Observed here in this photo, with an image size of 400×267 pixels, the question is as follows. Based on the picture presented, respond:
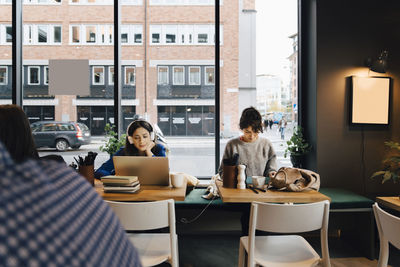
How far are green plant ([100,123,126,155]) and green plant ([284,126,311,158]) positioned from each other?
→ 2098 mm

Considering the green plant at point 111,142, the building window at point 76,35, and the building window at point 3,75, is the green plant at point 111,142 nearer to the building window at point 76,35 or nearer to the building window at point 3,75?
the building window at point 76,35

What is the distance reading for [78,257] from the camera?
0.23 meters

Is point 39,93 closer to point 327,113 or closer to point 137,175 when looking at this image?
point 137,175


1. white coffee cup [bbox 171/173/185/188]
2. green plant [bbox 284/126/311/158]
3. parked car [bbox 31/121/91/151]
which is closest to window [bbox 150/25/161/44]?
parked car [bbox 31/121/91/151]

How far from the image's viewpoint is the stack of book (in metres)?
2.04

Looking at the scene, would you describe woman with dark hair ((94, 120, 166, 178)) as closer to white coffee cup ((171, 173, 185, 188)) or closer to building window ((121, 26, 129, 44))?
white coffee cup ((171, 173, 185, 188))

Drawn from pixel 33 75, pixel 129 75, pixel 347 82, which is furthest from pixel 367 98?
pixel 33 75

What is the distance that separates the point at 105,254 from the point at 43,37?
4.35m

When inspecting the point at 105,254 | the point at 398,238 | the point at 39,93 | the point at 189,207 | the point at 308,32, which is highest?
the point at 308,32

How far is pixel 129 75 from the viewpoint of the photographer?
12.5 ft

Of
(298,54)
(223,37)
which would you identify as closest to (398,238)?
(298,54)

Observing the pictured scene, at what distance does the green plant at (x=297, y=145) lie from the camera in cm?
331

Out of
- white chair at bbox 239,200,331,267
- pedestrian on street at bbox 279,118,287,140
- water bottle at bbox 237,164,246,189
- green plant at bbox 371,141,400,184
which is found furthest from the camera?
pedestrian on street at bbox 279,118,287,140

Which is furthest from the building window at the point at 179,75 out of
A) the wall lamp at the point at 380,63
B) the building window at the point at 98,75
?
the wall lamp at the point at 380,63
